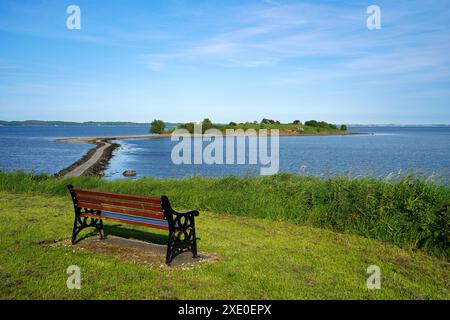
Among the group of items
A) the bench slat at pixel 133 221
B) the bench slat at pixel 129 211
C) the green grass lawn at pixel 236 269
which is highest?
the bench slat at pixel 129 211

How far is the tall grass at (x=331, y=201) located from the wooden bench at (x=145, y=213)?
14.8 feet

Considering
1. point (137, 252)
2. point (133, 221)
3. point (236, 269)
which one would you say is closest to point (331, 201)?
point (236, 269)

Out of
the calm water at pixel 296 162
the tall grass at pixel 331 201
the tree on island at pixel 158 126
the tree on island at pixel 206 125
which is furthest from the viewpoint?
the tree on island at pixel 158 126

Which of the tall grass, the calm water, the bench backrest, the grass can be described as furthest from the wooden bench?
the grass

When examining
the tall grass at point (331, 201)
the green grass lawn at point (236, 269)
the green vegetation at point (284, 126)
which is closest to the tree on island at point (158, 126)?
the green vegetation at point (284, 126)

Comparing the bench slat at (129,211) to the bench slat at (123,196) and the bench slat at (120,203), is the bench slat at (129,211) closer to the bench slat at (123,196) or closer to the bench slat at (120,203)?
the bench slat at (120,203)

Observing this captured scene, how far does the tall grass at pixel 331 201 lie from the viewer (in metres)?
9.10

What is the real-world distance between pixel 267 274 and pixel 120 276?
2.34 metres

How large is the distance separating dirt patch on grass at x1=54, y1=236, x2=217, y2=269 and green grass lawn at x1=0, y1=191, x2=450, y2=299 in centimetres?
18

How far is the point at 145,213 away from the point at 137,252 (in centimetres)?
103

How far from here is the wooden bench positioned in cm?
683

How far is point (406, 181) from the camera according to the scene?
10.9 m
